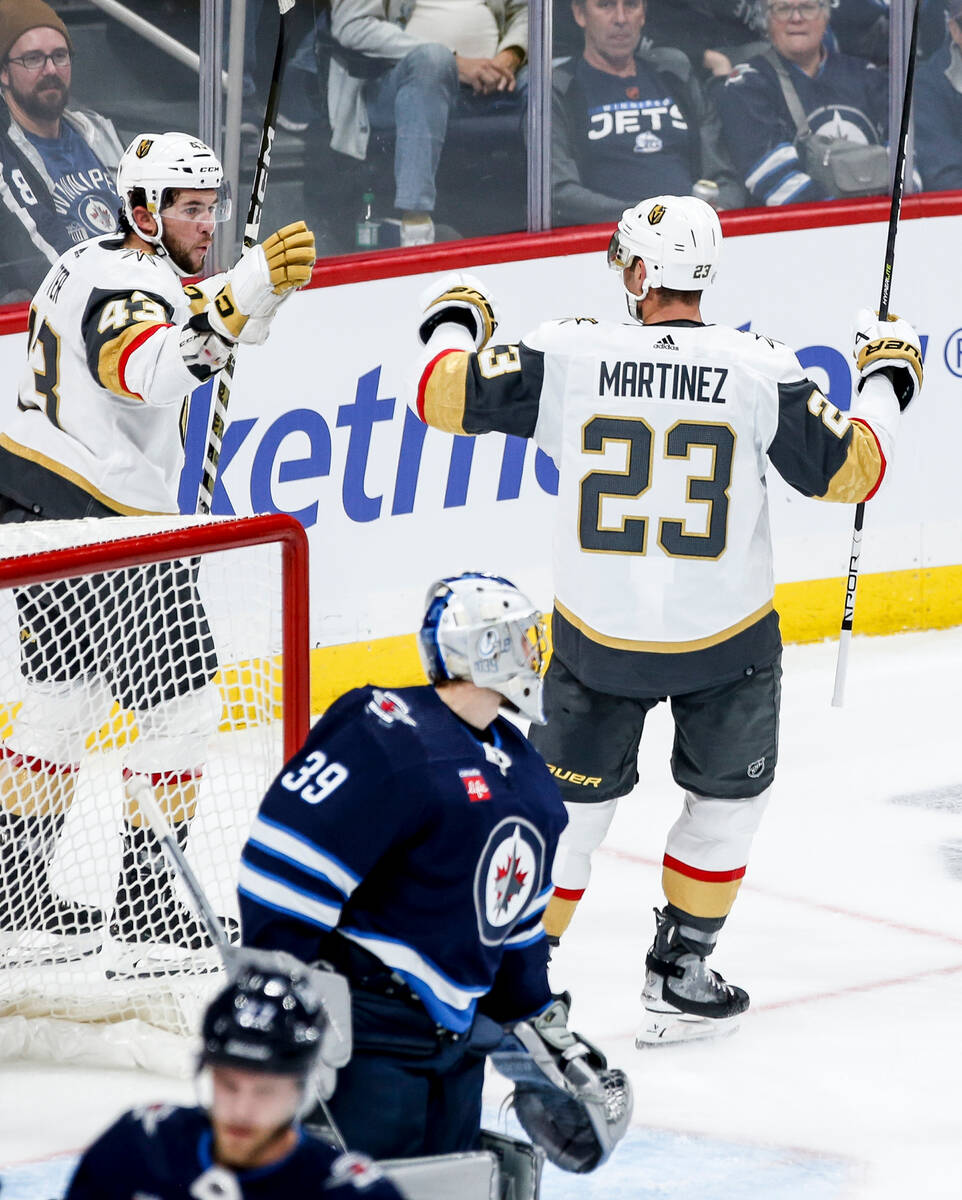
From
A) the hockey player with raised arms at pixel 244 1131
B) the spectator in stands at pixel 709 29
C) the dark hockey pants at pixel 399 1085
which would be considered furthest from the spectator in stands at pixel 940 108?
the hockey player with raised arms at pixel 244 1131

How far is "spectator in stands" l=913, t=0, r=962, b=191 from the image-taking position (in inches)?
243

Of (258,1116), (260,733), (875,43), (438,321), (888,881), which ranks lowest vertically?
(888,881)

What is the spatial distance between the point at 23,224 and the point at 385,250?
0.95 m

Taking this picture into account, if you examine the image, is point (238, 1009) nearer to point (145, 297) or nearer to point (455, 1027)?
point (455, 1027)

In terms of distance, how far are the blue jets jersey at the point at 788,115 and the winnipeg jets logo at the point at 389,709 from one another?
390 centimetres

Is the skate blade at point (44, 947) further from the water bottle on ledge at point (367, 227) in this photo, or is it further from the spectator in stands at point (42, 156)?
the water bottle on ledge at point (367, 227)

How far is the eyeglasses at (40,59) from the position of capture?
481 cm

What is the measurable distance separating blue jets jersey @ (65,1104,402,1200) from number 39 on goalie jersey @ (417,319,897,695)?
1787 mm

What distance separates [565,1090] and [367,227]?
3285mm

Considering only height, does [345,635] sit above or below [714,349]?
below

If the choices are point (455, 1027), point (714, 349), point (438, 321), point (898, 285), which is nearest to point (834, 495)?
point (714, 349)

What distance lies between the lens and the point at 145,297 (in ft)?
11.8

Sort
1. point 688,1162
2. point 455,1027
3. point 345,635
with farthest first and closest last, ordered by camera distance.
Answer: point 345,635, point 688,1162, point 455,1027

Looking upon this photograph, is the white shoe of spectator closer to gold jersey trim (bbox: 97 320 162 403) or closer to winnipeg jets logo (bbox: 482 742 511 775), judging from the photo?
gold jersey trim (bbox: 97 320 162 403)
